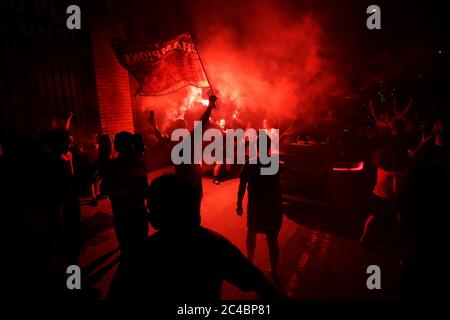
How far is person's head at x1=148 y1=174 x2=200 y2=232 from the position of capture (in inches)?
64.0

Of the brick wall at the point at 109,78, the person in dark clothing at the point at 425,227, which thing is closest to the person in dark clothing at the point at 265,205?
the person in dark clothing at the point at 425,227

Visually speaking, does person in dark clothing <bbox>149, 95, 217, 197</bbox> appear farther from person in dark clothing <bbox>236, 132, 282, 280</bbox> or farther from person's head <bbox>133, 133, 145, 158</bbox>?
person in dark clothing <bbox>236, 132, 282, 280</bbox>

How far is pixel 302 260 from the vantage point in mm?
4512

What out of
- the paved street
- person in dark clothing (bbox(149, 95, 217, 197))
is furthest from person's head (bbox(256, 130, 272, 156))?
the paved street

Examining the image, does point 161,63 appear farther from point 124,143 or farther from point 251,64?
point 251,64

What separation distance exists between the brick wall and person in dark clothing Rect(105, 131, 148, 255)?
432cm

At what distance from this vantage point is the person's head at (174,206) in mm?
1626

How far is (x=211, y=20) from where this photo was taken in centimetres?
1127

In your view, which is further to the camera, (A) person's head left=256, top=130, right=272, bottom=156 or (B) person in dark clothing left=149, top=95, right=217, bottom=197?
(B) person in dark clothing left=149, top=95, right=217, bottom=197

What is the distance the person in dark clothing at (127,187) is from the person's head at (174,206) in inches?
84.2

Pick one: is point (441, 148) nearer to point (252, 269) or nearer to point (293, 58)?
point (252, 269)

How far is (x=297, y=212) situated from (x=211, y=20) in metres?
8.38

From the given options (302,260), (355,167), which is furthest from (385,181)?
(302,260)

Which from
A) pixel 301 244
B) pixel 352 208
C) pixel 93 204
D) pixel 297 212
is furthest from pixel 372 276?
pixel 93 204
